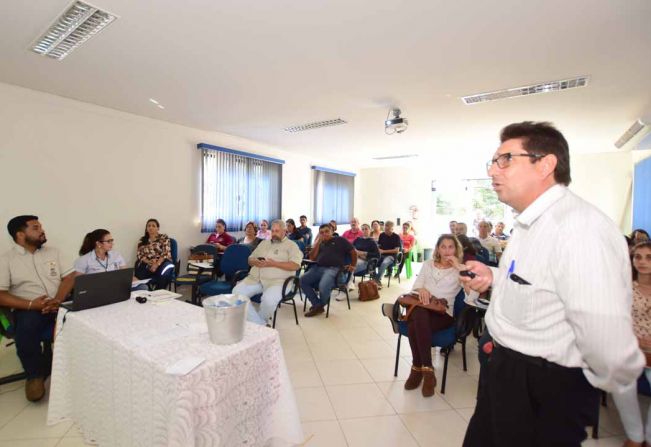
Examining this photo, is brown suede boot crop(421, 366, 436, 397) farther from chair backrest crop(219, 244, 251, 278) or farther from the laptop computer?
chair backrest crop(219, 244, 251, 278)

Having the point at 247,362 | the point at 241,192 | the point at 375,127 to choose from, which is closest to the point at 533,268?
the point at 247,362

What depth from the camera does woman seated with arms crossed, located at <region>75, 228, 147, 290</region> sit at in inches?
113

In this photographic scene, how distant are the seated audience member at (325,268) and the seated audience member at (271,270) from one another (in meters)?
0.74

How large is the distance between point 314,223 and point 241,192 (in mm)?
2541

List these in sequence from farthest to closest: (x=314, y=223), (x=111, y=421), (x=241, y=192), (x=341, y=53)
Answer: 1. (x=314, y=223)
2. (x=241, y=192)
3. (x=341, y=53)
4. (x=111, y=421)

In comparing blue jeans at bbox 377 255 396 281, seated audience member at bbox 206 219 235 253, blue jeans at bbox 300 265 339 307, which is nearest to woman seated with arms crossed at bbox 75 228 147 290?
blue jeans at bbox 300 265 339 307

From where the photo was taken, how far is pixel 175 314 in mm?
1941

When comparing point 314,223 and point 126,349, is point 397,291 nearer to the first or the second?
point 314,223

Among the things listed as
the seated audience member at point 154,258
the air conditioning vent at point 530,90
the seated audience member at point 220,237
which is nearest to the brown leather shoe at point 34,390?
the seated audience member at point 154,258

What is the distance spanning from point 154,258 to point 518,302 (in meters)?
4.51

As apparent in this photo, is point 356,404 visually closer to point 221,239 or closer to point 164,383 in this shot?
point 164,383

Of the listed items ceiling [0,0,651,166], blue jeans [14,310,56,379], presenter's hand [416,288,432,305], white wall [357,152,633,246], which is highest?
ceiling [0,0,651,166]

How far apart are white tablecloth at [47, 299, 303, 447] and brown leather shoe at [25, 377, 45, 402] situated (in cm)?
45

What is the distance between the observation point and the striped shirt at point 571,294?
2.78ft
